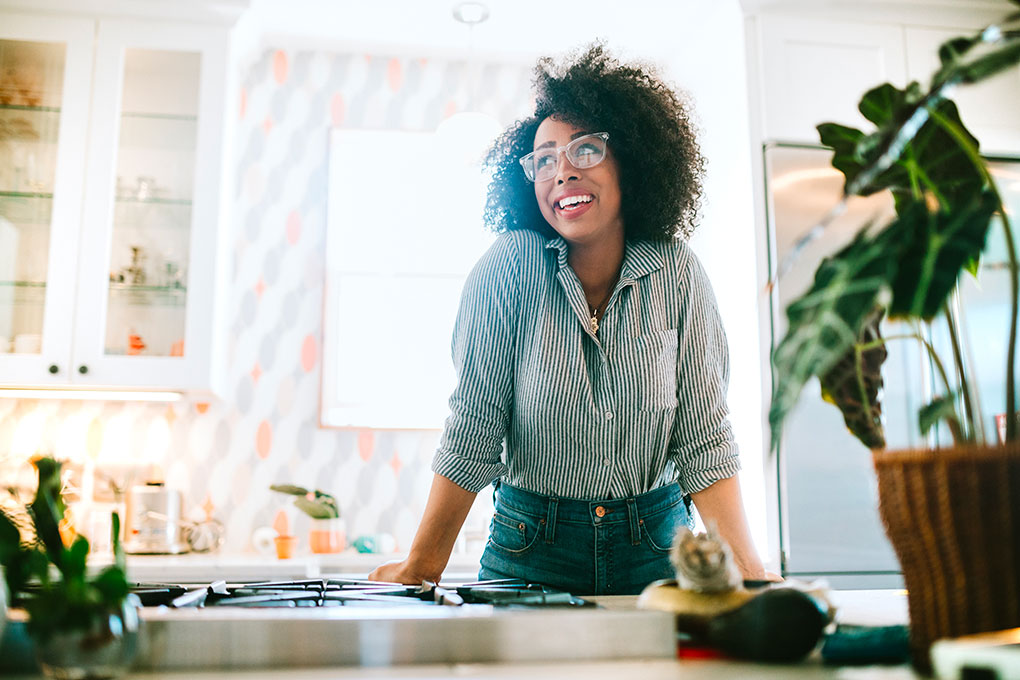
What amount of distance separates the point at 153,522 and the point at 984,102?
3.10 meters

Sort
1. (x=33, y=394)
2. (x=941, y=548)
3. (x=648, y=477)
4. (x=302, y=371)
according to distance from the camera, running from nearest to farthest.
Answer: (x=941, y=548)
(x=648, y=477)
(x=33, y=394)
(x=302, y=371)

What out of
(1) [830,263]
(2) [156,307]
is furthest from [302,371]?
(1) [830,263]

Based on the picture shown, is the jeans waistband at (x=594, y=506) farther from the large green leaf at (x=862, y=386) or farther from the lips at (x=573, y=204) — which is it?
the large green leaf at (x=862, y=386)

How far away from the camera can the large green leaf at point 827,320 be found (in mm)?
576

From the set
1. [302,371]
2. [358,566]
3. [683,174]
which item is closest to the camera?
[683,174]

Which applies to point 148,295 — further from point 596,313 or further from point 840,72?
point 840,72

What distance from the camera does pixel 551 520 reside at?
1420 mm

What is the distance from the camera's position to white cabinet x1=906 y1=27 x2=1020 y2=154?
110 inches

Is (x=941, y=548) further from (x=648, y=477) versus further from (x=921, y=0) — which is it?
(x=921, y=0)

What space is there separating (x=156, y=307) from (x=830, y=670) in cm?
254

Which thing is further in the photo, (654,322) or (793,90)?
(793,90)

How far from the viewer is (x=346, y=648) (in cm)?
68

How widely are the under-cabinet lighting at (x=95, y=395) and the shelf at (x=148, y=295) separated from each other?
30cm

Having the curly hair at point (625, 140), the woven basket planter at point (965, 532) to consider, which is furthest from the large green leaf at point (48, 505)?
the curly hair at point (625, 140)
